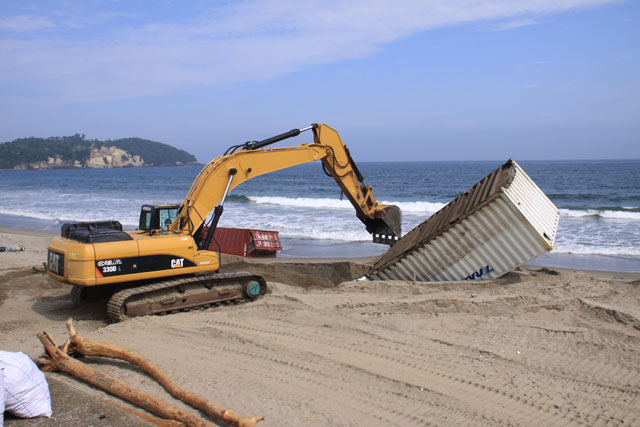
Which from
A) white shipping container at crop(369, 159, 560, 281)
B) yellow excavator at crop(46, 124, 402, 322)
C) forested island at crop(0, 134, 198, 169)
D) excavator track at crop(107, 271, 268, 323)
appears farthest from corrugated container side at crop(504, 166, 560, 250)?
forested island at crop(0, 134, 198, 169)

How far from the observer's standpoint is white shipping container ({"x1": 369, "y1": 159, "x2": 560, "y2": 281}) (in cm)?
1064

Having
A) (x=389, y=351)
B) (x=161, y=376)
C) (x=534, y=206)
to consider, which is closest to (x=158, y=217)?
(x=161, y=376)

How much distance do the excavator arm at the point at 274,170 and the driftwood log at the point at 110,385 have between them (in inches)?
152

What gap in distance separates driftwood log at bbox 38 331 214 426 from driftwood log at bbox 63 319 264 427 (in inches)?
11.0

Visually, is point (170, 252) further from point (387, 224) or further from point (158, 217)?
point (387, 224)

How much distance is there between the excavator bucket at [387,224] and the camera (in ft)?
42.1

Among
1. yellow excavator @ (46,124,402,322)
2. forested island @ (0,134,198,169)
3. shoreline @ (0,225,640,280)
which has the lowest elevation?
shoreline @ (0,225,640,280)

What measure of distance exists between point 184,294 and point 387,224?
535 cm

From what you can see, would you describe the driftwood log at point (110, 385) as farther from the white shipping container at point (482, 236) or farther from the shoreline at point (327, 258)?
the shoreline at point (327, 258)

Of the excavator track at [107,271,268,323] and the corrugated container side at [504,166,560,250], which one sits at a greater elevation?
the corrugated container side at [504,166,560,250]

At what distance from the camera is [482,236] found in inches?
433

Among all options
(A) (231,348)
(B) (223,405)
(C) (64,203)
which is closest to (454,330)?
(A) (231,348)

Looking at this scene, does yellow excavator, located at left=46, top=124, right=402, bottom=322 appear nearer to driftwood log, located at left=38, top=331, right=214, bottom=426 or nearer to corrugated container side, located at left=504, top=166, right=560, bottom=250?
driftwood log, located at left=38, top=331, right=214, bottom=426

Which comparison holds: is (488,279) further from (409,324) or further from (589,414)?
(589,414)
